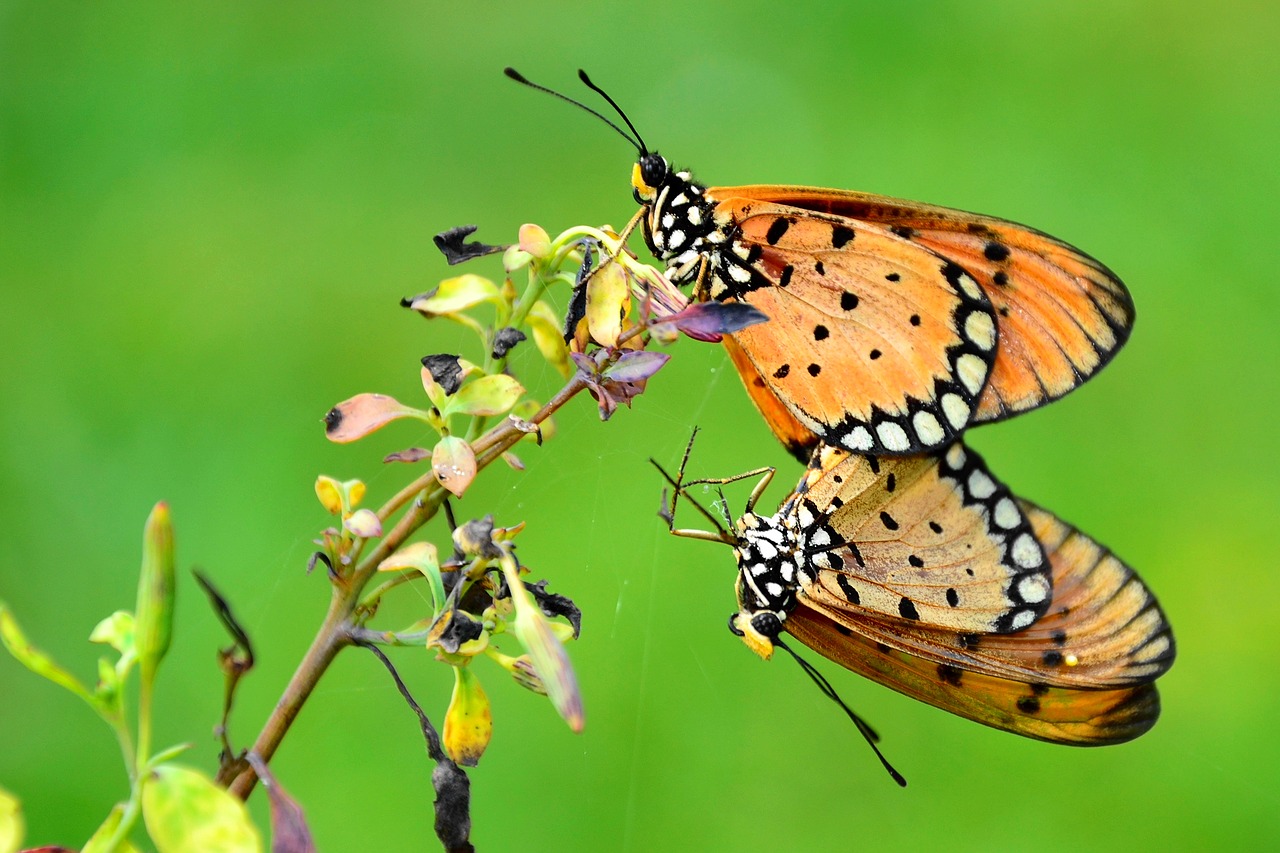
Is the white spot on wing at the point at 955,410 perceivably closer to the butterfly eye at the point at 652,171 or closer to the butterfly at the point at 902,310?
the butterfly at the point at 902,310

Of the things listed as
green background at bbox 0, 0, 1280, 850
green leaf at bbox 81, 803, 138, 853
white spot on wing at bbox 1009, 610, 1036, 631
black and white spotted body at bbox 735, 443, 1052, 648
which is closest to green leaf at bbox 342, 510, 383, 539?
green leaf at bbox 81, 803, 138, 853

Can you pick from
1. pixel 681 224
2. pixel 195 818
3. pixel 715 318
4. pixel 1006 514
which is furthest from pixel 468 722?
pixel 1006 514

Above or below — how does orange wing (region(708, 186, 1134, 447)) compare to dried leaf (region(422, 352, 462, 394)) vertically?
above

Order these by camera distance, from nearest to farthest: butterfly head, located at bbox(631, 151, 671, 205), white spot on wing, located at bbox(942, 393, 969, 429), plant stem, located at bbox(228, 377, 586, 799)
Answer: plant stem, located at bbox(228, 377, 586, 799)
butterfly head, located at bbox(631, 151, 671, 205)
white spot on wing, located at bbox(942, 393, 969, 429)

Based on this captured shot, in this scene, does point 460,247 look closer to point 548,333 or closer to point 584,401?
point 548,333

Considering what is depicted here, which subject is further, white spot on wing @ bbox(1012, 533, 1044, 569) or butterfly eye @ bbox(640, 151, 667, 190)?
white spot on wing @ bbox(1012, 533, 1044, 569)

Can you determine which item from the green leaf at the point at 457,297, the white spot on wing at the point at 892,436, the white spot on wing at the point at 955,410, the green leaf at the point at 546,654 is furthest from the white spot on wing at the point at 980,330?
the green leaf at the point at 546,654

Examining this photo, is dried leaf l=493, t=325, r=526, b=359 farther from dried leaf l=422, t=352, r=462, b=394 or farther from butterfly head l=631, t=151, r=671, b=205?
butterfly head l=631, t=151, r=671, b=205

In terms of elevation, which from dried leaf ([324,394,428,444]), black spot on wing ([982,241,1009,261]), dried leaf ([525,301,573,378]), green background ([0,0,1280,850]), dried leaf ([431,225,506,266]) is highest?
black spot on wing ([982,241,1009,261])

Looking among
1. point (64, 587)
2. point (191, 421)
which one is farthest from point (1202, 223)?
point (64, 587)
